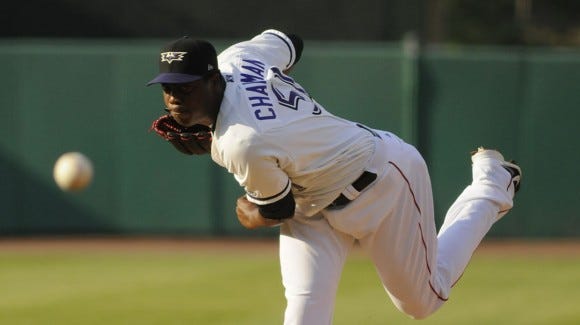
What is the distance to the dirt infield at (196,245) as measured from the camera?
13.6 m

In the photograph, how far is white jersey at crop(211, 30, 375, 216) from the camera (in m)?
5.10

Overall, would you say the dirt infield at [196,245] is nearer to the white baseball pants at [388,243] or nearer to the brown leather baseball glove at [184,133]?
the white baseball pants at [388,243]

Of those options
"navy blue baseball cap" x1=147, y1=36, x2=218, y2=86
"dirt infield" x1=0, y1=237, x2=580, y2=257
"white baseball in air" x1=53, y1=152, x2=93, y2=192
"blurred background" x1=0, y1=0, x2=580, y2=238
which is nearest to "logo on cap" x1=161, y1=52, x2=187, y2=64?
"navy blue baseball cap" x1=147, y1=36, x2=218, y2=86

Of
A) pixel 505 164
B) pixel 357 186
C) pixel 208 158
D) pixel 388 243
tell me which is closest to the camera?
pixel 357 186

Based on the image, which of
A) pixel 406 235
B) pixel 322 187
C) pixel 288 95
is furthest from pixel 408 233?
pixel 288 95

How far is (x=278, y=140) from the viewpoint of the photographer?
5.16 metres

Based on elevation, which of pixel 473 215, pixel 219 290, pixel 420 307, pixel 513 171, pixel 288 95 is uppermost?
pixel 288 95

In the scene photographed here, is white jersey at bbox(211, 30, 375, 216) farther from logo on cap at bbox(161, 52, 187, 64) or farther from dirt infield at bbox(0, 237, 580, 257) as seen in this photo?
dirt infield at bbox(0, 237, 580, 257)

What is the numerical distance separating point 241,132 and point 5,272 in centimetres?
698

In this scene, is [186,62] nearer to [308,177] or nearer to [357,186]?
[308,177]

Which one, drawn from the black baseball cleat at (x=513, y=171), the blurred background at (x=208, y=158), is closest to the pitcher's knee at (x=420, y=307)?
the black baseball cleat at (x=513, y=171)

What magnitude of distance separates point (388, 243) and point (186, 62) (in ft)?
4.90

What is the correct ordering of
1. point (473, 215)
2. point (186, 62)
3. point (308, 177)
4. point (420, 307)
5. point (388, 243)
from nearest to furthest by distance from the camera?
point (186, 62) → point (308, 177) → point (388, 243) → point (420, 307) → point (473, 215)

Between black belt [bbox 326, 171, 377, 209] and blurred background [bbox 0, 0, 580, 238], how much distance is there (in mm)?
8486
